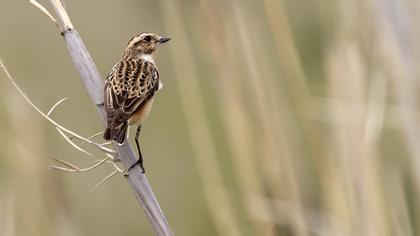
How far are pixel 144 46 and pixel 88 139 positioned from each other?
1432 millimetres

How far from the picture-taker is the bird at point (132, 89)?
10.8 feet

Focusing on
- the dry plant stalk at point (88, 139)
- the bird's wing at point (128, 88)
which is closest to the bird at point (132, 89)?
the bird's wing at point (128, 88)

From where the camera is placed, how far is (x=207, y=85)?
754cm

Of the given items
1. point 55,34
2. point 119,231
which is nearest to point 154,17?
point 55,34

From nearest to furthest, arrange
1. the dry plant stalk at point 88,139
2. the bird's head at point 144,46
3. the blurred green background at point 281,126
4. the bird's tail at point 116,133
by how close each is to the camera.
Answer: the dry plant stalk at point 88,139
the bird's tail at point 116,133
the blurred green background at point 281,126
the bird's head at point 144,46

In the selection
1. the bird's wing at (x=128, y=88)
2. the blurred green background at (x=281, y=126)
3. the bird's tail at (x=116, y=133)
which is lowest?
the blurred green background at (x=281, y=126)

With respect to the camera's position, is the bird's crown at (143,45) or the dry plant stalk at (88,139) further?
the bird's crown at (143,45)

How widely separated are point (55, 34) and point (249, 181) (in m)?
4.64

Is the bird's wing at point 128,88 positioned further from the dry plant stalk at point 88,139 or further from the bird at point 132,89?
the dry plant stalk at point 88,139

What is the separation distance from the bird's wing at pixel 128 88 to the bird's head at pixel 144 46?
124 mm

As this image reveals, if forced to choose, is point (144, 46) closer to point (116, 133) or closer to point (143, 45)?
point (143, 45)

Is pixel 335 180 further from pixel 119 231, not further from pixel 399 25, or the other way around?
pixel 119 231

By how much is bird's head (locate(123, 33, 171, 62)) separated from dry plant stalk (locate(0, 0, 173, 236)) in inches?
47.3

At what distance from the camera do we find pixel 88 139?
2.92m
